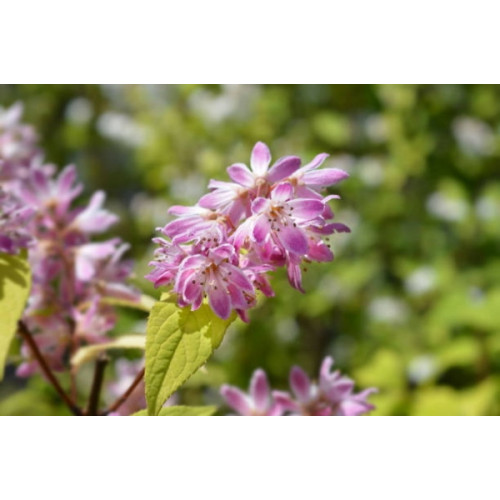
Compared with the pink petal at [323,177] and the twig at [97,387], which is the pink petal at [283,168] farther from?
the twig at [97,387]

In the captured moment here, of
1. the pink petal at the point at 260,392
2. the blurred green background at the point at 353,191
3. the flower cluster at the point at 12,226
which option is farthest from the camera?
the blurred green background at the point at 353,191

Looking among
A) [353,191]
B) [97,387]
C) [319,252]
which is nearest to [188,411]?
[97,387]

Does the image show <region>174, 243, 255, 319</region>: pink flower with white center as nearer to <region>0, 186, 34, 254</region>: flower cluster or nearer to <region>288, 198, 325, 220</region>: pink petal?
<region>288, 198, 325, 220</region>: pink petal

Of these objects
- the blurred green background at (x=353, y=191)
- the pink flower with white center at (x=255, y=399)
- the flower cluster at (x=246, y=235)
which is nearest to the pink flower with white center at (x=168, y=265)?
the flower cluster at (x=246, y=235)

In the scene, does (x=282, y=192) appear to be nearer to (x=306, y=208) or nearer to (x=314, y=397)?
(x=306, y=208)

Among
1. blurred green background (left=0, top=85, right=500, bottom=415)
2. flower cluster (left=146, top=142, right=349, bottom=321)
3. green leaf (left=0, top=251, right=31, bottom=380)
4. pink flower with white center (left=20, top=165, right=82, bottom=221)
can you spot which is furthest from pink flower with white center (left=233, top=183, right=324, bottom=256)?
blurred green background (left=0, top=85, right=500, bottom=415)

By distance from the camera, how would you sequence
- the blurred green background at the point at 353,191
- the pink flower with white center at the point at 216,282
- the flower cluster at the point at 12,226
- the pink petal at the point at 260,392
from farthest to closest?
the blurred green background at the point at 353,191, the pink petal at the point at 260,392, the flower cluster at the point at 12,226, the pink flower with white center at the point at 216,282
